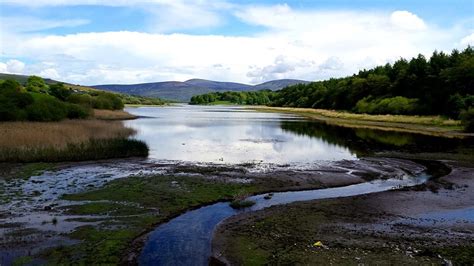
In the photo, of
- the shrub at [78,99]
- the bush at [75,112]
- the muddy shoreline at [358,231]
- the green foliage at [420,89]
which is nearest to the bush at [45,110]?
the bush at [75,112]

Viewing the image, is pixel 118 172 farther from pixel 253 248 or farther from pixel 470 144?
pixel 470 144

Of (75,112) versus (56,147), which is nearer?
(56,147)

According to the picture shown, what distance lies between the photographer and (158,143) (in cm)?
5156

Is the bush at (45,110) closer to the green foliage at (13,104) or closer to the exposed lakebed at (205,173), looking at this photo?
the green foliage at (13,104)

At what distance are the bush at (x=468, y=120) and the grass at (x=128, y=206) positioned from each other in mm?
54844

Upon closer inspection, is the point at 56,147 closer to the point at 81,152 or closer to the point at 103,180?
the point at 81,152

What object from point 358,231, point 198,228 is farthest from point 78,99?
point 358,231

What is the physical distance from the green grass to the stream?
19.2 m

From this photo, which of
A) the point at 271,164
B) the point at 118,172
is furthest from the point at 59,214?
the point at 271,164

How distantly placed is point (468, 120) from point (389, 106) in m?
41.5

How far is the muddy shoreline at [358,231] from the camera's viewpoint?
14.4 meters

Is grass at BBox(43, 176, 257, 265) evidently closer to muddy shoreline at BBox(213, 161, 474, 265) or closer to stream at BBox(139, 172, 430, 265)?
stream at BBox(139, 172, 430, 265)

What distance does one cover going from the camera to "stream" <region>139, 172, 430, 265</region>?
14641 mm

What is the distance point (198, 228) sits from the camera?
18219 mm
